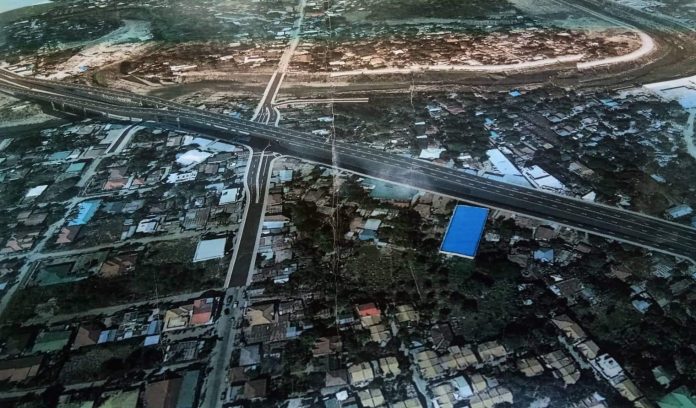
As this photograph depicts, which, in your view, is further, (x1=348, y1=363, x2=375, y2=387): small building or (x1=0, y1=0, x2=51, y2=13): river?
(x1=0, y1=0, x2=51, y2=13): river

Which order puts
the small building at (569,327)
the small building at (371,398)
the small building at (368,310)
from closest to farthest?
the small building at (371,398), the small building at (569,327), the small building at (368,310)

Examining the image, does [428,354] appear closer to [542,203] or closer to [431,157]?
[542,203]

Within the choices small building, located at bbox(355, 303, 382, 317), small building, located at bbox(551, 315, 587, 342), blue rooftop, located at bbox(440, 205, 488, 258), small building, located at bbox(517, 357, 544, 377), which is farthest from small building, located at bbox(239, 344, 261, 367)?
small building, located at bbox(551, 315, 587, 342)

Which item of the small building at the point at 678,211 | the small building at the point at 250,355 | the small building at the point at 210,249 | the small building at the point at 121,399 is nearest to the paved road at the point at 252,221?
the small building at the point at 210,249

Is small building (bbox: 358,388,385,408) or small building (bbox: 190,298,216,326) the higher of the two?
small building (bbox: 190,298,216,326)

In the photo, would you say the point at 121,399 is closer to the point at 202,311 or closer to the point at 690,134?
the point at 202,311

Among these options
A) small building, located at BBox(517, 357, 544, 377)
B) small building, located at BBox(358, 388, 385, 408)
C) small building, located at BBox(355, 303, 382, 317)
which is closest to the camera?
small building, located at BBox(358, 388, 385, 408)

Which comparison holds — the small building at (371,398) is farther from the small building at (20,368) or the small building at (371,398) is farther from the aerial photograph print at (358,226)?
the small building at (20,368)

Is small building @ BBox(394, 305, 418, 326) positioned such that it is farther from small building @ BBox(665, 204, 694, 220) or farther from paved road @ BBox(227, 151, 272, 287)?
small building @ BBox(665, 204, 694, 220)
